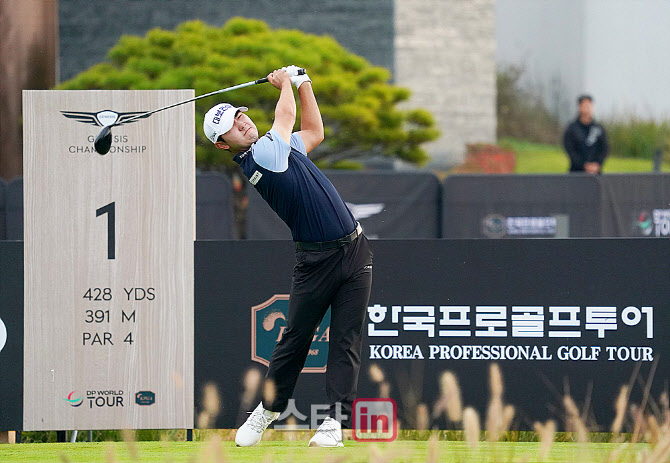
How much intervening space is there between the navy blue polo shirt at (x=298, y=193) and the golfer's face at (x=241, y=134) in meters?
0.08

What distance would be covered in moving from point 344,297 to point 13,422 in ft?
7.70

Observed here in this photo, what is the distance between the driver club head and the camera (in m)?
5.69

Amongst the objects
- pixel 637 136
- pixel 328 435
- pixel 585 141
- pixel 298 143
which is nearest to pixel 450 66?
pixel 637 136

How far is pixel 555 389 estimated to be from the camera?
6008mm

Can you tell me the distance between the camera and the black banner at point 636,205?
11.2 meters

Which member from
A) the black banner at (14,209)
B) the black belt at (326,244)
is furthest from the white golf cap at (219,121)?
the black banner at (14,209)

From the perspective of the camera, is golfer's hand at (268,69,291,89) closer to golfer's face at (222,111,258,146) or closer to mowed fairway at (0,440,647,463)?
golfer's face at (222,111,258,146)

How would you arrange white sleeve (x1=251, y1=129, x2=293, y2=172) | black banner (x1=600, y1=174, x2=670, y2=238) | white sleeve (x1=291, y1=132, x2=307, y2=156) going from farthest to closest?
black banner (x1=600, y1=174, x2=670, y2=238), white sleeve (x1=291, y1=132, x2=307, y2=156), white sleeve (x1=251, y1=129, x2=293, y2=172)

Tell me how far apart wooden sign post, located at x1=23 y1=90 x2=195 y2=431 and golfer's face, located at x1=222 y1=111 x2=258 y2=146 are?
86 cm

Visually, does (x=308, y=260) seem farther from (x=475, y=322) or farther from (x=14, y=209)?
(x=14, y=209)

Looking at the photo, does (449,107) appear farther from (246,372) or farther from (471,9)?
(246,372)

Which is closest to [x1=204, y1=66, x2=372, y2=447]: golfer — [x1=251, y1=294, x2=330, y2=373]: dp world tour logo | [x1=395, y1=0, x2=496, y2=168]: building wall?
[x1=251, y1=294, x2=330, y2=373]: dp world tour logo

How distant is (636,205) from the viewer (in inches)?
449

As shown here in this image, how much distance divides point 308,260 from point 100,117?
1.73 m
